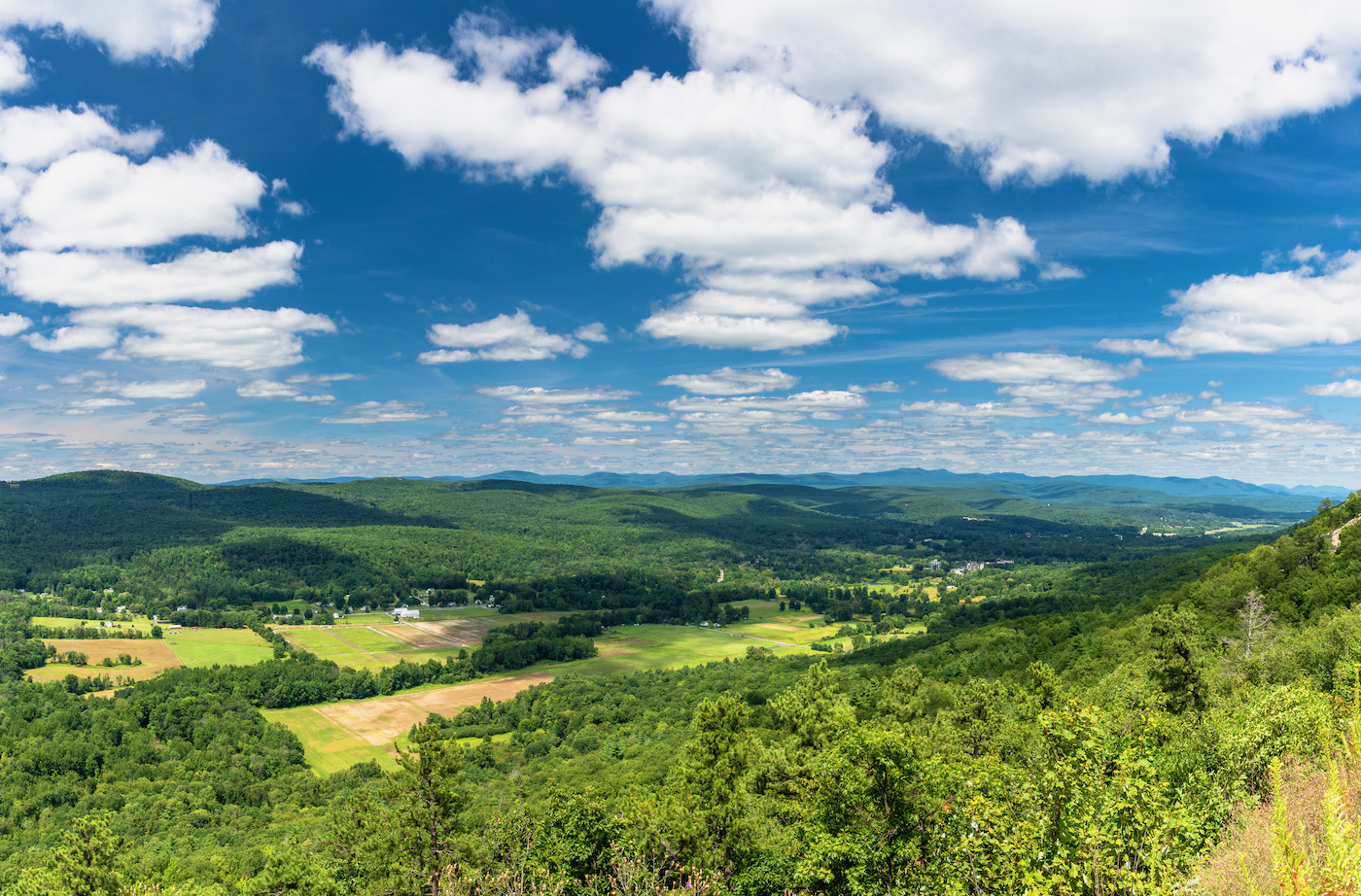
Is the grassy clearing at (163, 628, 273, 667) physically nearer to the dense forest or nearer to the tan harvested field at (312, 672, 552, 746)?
the dense forest

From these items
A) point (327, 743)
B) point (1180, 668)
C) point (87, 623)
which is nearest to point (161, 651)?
point (87, 623)

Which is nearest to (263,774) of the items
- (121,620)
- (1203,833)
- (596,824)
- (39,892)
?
(39,892)

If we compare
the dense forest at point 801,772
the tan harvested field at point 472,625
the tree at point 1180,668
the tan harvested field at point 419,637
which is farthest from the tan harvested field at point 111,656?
the tree at point 1180,668

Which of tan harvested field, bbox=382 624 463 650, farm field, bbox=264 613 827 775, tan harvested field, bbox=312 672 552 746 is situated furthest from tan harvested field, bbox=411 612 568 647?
tan harvested field, bbox=312 672 552 746

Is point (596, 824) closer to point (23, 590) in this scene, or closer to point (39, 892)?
point (39, 892)

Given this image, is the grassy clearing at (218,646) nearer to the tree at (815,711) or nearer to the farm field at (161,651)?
the farm field at (161,651)

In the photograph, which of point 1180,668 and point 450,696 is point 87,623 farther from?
point 1180,668
